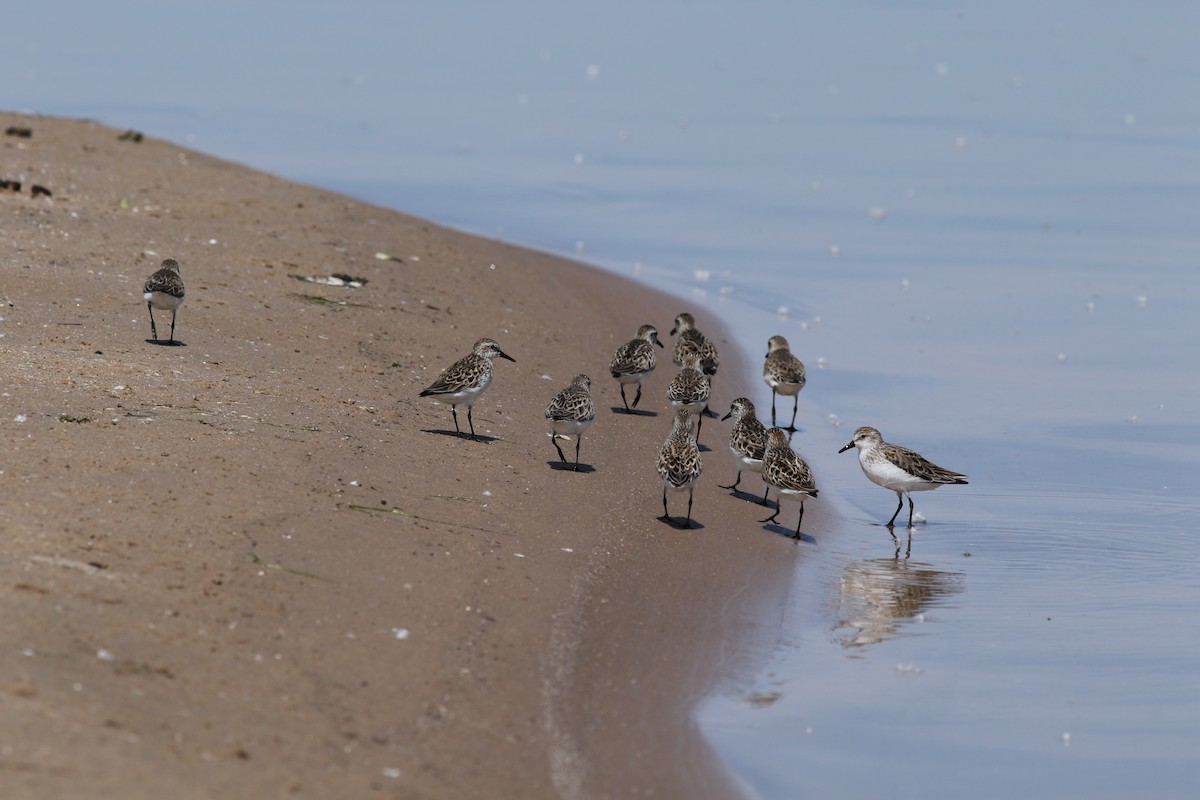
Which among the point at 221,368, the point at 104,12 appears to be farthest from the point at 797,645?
the point at 104,12

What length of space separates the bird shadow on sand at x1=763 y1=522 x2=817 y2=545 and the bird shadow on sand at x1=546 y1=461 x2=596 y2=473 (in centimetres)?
167

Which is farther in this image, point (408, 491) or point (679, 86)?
point (679, 86)

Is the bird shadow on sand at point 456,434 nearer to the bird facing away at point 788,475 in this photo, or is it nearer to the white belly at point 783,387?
the bird facing away at point 788,475

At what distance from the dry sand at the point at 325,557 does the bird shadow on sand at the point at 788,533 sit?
232 mm

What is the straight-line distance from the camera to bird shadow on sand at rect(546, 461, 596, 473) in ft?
43.5

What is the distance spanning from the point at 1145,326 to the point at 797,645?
1296cm

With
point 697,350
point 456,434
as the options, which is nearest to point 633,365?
point 697,350

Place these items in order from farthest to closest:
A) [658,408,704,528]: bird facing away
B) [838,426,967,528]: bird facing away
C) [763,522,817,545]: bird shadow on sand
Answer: [838,426,967,528]: bird facing away, [763,522,817,545]: bird shadow on sand, [658,408,704,528]: bird facing away

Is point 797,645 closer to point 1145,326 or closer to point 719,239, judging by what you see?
point 1145,326

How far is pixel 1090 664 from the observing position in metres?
10.1

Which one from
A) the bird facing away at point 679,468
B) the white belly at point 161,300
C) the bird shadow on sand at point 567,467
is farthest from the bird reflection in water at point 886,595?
the white belly at point 161,300

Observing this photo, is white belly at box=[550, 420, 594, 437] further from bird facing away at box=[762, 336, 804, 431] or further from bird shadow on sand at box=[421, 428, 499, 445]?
bird facing away at box=[762, 336, 804, 431]

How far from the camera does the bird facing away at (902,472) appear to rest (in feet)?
43.8

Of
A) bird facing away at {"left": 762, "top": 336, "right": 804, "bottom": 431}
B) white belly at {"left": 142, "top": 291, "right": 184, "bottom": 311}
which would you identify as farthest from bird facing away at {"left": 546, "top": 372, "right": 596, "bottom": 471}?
white belly at {"left": 142, "top": 291, "right": 184, "bottom": 311}
